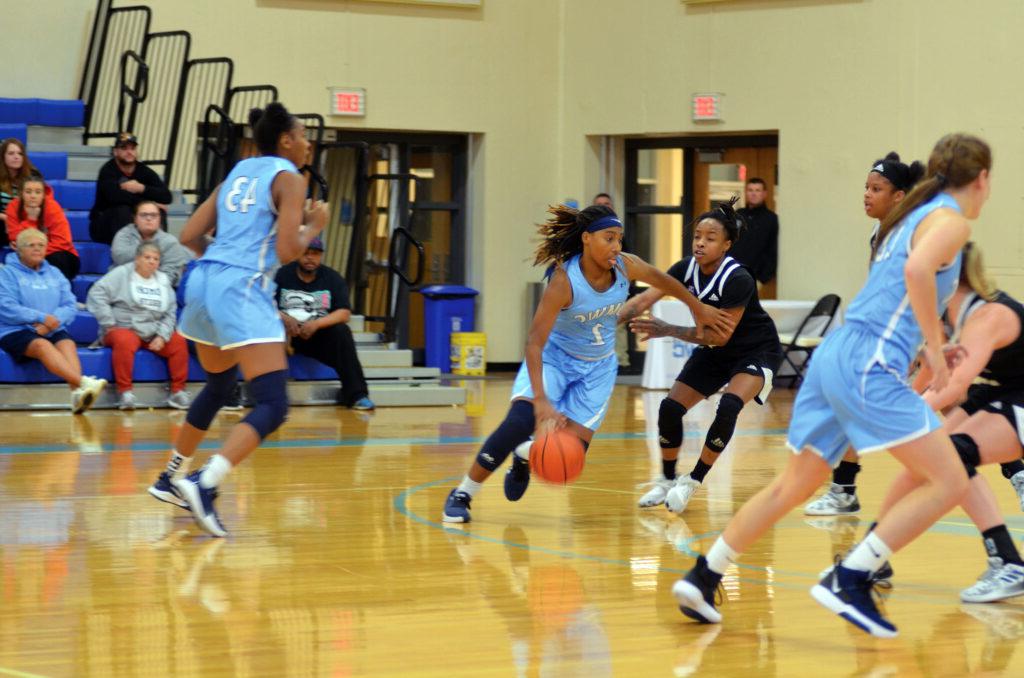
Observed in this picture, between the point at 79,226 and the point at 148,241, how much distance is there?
1.50m

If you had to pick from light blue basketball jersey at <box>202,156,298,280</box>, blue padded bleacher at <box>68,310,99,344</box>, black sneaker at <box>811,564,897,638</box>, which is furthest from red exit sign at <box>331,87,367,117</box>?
black sneaker at <box>811,564,897,638</box>

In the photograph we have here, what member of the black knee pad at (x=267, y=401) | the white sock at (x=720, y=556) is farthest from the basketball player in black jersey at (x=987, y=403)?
the black knee pad at (x=267, y=401)

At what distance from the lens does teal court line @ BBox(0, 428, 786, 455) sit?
317 inches

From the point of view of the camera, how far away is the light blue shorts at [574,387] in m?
5.89

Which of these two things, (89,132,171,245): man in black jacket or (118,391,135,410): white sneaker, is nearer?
(118,391,135,410): white sneaker

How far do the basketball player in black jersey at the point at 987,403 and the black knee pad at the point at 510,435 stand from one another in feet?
5.45

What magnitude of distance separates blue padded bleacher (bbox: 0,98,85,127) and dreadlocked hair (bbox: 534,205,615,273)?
8.41m

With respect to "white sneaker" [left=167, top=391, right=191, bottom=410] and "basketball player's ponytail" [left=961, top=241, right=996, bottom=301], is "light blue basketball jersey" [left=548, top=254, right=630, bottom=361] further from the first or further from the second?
"white sneaker" [left=167, top=391, right=191, bottom=410]

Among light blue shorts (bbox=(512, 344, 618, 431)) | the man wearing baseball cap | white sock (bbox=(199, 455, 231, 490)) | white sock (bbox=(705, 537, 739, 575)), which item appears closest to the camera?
white sock (bbox=(705, 537, 739, 575))

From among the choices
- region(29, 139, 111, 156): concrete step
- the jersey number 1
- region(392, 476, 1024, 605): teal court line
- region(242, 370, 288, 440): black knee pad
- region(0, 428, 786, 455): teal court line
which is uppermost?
region(29, 139, 111, 156): concrete step

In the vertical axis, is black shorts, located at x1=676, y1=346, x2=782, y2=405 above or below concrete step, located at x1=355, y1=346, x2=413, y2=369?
above

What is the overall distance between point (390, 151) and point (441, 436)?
21.4 feet

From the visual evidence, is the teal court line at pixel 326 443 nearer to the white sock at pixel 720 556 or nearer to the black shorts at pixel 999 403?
the black shorts at pixel 999 403

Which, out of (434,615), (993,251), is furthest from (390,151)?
(434,615)
